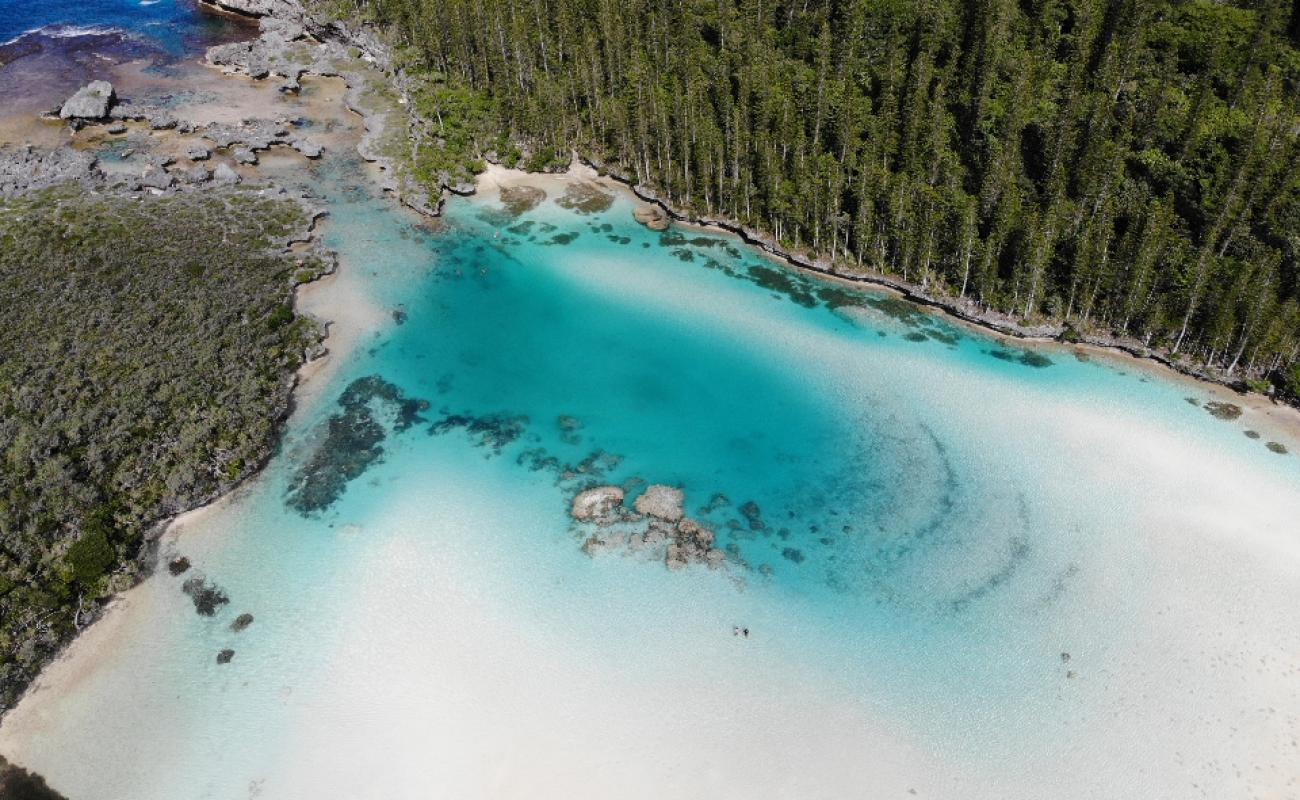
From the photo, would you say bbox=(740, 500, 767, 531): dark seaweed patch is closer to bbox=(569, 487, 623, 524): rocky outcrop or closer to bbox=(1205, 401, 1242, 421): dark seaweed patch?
bbox=(569, 487, 623, 524): rocky outcrop

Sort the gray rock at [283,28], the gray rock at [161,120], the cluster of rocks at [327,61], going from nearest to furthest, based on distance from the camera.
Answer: the cluster of rocks at [327,61] < the gray rock at [161,120] < the gray rock at [283,28]

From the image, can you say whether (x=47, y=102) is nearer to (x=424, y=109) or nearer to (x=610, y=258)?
(x=424, y=109)

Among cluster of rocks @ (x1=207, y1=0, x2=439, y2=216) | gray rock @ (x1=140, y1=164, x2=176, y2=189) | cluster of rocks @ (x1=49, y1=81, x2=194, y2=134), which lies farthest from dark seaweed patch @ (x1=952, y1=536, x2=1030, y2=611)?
cluster of rocks @ (x1=49, y1=81, x2=194, y2=134)

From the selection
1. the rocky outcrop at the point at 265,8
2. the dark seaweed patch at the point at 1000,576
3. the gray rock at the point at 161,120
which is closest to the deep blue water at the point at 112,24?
the rocky outcrop at the point at 265,8

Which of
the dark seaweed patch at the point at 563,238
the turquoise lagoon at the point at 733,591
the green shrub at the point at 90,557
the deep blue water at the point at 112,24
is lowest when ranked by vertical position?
the turquoise lagoon at the point at 733,591

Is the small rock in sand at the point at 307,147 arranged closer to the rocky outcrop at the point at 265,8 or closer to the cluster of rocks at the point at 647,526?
the rocky outcrop at the point at 265,8

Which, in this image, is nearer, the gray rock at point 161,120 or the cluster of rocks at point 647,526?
the cluster of rocks at point 647,526

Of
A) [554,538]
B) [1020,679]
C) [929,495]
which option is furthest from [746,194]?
[1020,679]
